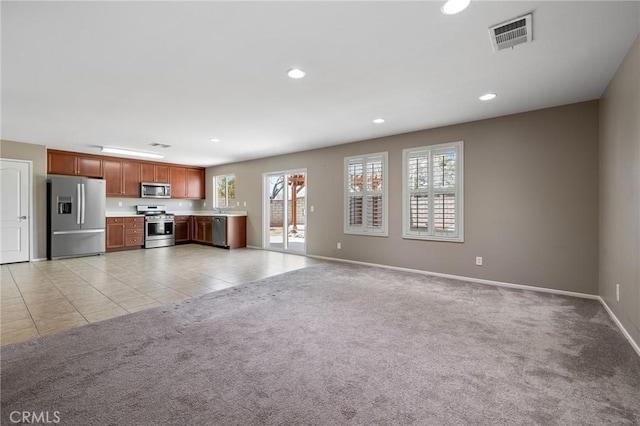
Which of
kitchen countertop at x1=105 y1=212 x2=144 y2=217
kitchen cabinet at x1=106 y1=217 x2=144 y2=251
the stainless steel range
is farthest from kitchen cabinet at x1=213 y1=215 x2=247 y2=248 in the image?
kitchen countertop at x1=105 y1=212 x2=144 y2=217

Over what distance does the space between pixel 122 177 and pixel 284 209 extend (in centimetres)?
448

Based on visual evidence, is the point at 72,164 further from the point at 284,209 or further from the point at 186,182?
the point at 284,209

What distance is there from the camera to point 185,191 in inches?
353

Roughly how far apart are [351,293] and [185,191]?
280 inches

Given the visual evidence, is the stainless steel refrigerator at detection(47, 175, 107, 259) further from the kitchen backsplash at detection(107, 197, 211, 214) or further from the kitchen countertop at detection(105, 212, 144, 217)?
the kitchen backsplash at detection(107, 197, 211, 214)

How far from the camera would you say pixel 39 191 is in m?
6.00

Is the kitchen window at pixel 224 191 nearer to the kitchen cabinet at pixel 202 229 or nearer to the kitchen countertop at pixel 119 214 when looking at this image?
the kitchen cabinet at pixel 202 229

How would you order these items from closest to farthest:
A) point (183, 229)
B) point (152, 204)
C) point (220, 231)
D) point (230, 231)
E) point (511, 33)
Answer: point (511, 33) → point (230, 231) → point (220, 231) → point (152, 204) → point (183, 229)

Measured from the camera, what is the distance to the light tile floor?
9.70 feet

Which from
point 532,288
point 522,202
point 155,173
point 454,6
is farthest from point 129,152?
point 532,288

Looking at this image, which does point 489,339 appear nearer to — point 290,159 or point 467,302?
point 467,302

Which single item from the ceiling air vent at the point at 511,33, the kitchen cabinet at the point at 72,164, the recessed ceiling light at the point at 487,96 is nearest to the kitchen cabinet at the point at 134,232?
the kitchen cabinet at the point at 72,164

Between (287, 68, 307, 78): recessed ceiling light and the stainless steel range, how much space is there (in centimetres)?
682

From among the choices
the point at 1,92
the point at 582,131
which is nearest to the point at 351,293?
the point at 582,131
